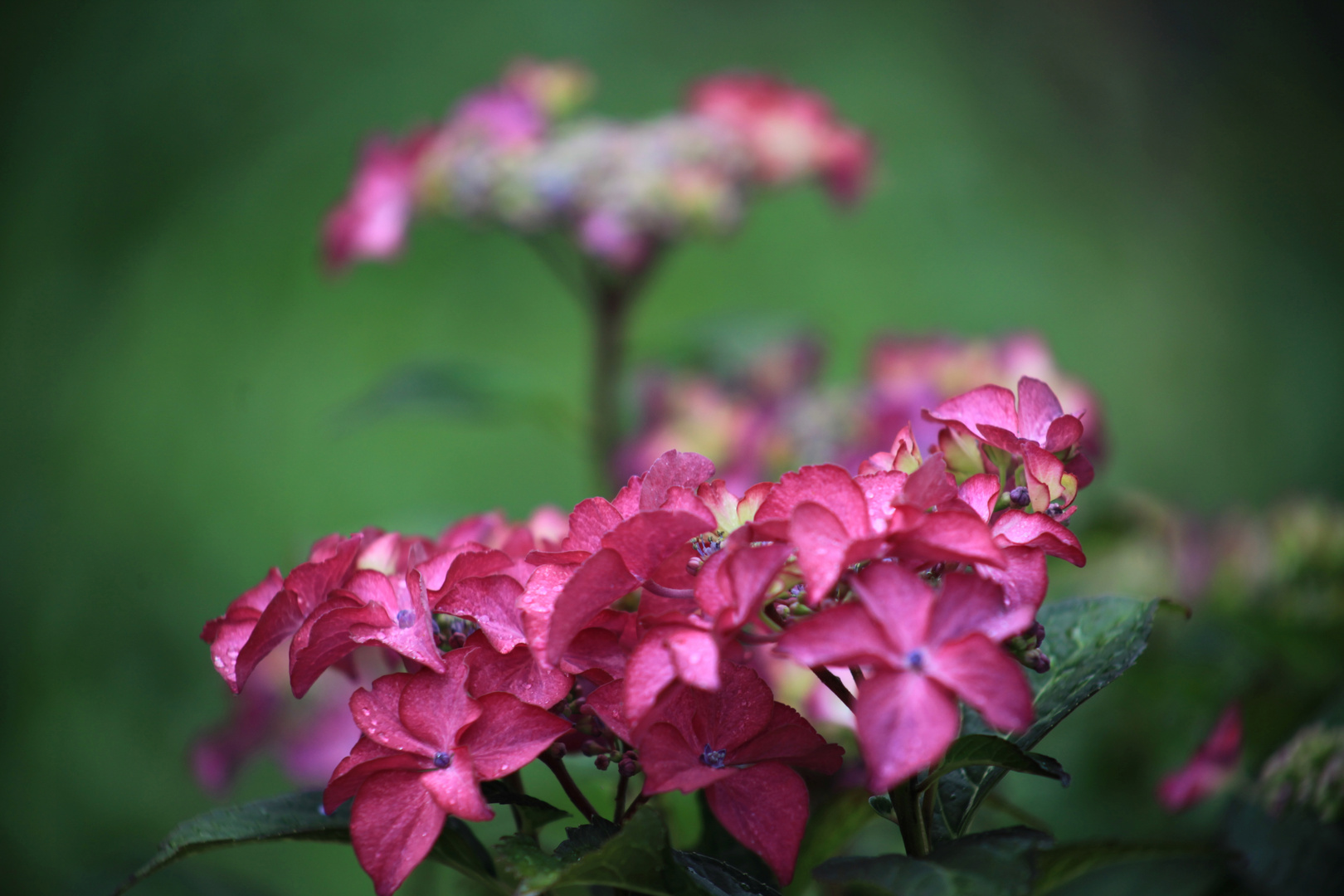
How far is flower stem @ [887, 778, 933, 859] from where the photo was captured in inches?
11.0

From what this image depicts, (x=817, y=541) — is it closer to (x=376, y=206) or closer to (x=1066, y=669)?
(x=1066, y=669)

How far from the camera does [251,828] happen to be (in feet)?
0.97

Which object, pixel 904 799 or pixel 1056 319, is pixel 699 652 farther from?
pixel 1056 319

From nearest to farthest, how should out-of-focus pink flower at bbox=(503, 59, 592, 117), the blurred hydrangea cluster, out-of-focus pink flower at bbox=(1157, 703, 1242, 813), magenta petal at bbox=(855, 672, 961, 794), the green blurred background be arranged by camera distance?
magenta petal at bbox=(855, 672, 961, 794), out-of-focus pink flower at bbox=(1157, 703, 1242, 813), the blurred hydrangea cluster, out-of-focus pink flower at bbox=(503, 59, 592, 117), the green blurred background

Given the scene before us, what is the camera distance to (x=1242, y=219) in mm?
1902

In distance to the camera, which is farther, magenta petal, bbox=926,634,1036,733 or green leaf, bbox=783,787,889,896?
green leaf, bbox=783,787,889,896

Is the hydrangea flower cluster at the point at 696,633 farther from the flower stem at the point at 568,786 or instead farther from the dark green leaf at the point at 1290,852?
the dark green leaf at the point at 1290,852

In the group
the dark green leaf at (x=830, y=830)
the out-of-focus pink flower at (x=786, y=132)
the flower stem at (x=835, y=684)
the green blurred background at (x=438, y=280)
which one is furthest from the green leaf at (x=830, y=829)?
the out-of-focus pink flower at (x=786, y=132)

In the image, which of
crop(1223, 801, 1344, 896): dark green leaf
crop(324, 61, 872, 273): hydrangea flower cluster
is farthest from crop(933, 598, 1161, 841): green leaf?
crop(324, 61, 872, 273): hydrangea flower cluster

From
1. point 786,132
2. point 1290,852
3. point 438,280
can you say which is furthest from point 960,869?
point 438,280

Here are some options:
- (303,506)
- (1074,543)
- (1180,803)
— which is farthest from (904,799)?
(303,506)

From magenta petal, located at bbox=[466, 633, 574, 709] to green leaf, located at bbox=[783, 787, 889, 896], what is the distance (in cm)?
14

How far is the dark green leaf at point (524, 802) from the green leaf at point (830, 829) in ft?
0.36

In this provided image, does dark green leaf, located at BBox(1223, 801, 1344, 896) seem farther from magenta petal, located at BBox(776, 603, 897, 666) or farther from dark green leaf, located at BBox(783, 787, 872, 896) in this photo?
magenta petal, located at BBox(776, 603, 897, 666)
